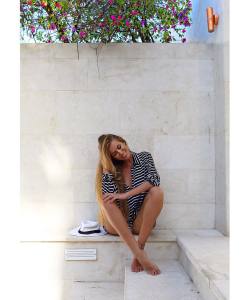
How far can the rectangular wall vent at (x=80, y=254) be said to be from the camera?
3.74 metres

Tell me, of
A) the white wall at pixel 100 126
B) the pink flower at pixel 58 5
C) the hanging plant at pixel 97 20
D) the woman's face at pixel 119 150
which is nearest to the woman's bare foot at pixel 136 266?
the woman's face at pixel 119 150

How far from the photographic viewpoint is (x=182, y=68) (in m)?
4.33

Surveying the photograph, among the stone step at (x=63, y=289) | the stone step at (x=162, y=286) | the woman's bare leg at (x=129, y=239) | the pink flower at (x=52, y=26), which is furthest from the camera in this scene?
the pink flower at (x=52, y=26)

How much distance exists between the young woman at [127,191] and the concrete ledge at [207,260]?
0.31 metres

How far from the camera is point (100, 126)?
14.1ft

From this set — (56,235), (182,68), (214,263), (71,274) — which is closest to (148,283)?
(214,263)

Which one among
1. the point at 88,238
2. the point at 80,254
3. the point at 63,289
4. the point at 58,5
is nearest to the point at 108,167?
the point at 88,238

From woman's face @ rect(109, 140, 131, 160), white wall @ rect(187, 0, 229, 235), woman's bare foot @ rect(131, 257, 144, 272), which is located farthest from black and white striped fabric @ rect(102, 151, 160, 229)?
white wall @ rect(187, 0, 229, 235)

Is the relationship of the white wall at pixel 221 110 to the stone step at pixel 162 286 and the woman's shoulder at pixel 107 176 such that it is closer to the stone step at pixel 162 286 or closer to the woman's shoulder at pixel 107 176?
the stone step at pixel 162 286

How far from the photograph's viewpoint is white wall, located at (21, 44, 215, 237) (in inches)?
169

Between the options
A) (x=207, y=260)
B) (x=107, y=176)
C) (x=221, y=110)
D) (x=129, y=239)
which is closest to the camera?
(x=207, y=260)

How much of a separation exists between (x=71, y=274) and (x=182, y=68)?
2.16m

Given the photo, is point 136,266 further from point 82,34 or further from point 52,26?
point 52,26

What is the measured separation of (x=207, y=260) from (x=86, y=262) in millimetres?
1260
